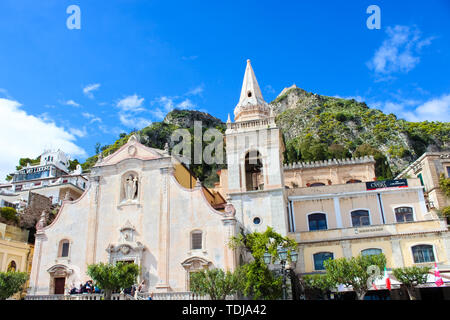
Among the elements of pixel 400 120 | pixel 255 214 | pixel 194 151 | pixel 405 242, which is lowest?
pixel 405 242

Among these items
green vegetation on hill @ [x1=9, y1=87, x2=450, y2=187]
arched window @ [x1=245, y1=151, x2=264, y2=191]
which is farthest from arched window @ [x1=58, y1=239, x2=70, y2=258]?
green vegetation on hill @ [x1=9, y1=87, x2=450, y2=187]

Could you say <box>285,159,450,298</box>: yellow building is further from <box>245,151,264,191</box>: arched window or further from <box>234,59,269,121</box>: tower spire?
<box>234,59,269,121</box>: tower spire

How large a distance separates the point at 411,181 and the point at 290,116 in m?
82.6

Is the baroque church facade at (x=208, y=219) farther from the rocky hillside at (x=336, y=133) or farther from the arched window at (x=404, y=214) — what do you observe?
the rocky hillside at (x=336, y=133)

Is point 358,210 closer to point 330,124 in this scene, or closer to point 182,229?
point 182,229

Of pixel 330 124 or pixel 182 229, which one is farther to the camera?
pixel 330 124

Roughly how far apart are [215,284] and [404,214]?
68.7 ft

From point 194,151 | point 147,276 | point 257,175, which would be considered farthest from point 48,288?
point 194,151

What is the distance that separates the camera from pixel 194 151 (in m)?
77.2

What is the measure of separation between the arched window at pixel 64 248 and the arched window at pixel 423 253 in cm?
2628

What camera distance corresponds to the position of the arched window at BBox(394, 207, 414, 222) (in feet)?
111

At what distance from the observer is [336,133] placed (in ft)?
323

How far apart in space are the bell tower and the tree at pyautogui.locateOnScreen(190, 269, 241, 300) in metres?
8.67
